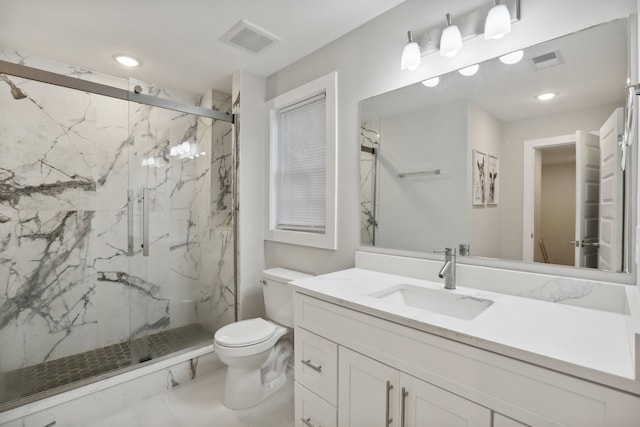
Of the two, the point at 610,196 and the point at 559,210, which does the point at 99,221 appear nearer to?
the point at 559,210

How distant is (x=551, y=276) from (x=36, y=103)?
337 centimetres

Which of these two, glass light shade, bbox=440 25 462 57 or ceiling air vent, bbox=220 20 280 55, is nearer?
glass light shade, bbox=440 25 462 57

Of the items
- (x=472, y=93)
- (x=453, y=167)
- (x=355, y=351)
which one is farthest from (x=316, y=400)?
(x=472, y=93)

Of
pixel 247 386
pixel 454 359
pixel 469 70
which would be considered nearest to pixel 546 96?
pixel 469 70

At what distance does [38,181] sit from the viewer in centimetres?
232

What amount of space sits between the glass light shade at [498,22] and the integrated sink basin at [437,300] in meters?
1.13

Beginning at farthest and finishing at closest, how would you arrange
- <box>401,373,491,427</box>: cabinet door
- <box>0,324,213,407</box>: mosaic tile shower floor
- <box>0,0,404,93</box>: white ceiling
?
<box>0,324,213,407</box>: mosaic tile shower floor < <box>0,0,404,93</box>: white ceiling < <box>401,373,491,427</box>: cabinet door

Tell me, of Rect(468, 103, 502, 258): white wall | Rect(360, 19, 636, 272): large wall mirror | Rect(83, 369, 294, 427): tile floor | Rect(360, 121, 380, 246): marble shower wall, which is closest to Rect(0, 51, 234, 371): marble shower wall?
Rect(83, 369, 294, 427): tile floor

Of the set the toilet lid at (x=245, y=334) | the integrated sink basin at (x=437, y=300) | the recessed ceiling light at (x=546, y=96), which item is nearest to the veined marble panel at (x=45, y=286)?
the toilet lid at (x=245, y=334)

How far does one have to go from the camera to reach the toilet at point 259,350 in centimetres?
186

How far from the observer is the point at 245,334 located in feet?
6.48

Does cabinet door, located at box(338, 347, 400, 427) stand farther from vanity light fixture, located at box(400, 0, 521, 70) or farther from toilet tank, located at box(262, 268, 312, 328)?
vanity light fixture, located at box(400, 0, 521, 70)

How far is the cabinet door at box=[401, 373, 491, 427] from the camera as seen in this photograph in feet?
2.96

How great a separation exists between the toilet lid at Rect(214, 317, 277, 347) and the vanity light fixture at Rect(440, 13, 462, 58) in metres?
1.88
